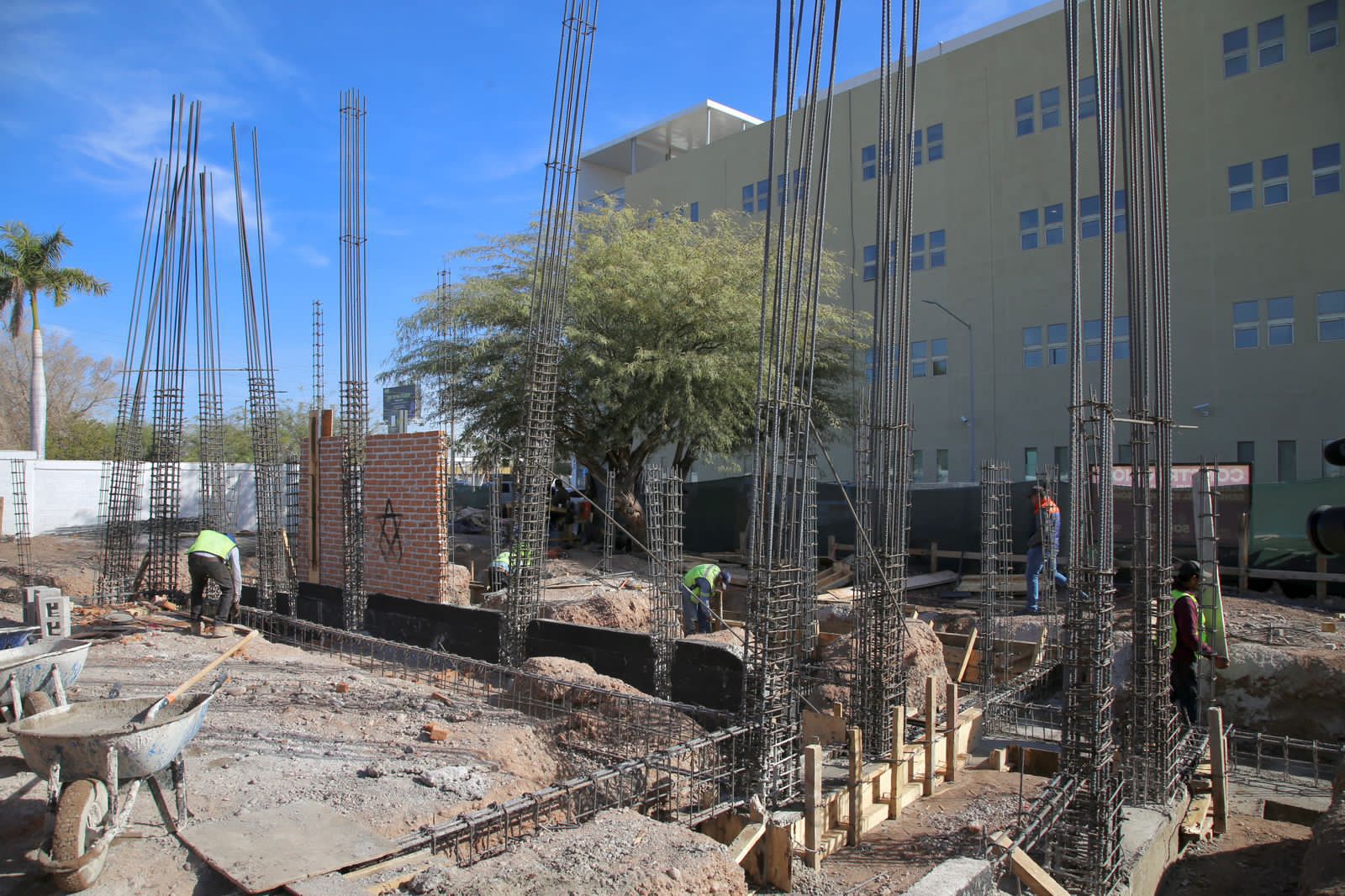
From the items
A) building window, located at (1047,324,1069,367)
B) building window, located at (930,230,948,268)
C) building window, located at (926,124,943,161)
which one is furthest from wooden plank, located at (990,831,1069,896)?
building window, located at (926,124,943,161)

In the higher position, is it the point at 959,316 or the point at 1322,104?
the point at 1322,104

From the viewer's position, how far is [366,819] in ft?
13.6

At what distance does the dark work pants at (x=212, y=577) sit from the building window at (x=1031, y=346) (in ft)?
69.3

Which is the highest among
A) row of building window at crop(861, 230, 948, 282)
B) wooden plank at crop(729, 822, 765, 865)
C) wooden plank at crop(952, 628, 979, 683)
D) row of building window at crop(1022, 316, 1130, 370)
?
row of building window at crop(861, 230, 948, 282)

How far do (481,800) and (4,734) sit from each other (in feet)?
9.33

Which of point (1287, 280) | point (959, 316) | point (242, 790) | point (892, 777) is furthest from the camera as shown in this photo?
point (959, 316)

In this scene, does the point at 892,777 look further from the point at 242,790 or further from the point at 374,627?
the point at 374,627

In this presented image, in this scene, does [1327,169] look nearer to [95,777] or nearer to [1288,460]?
[1288,460]

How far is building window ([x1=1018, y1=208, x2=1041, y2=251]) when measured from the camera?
2436cm

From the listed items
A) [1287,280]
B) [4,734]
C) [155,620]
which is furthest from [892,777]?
[1287,280]

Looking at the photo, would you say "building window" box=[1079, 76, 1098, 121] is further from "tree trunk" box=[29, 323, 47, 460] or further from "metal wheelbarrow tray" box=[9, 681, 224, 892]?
"tree trunk" box=[29, 323, 47, 460]

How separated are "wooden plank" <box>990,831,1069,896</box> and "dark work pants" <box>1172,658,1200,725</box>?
3605 millimetres

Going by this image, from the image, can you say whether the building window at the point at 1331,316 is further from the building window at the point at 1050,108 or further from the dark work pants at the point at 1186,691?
the dark work pants at the point at 1186,691

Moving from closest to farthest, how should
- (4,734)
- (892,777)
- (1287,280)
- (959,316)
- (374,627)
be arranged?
1. (4,734)
2. (892,777)
3. (374,627)
4. (1287,280)
5. (959,316)
